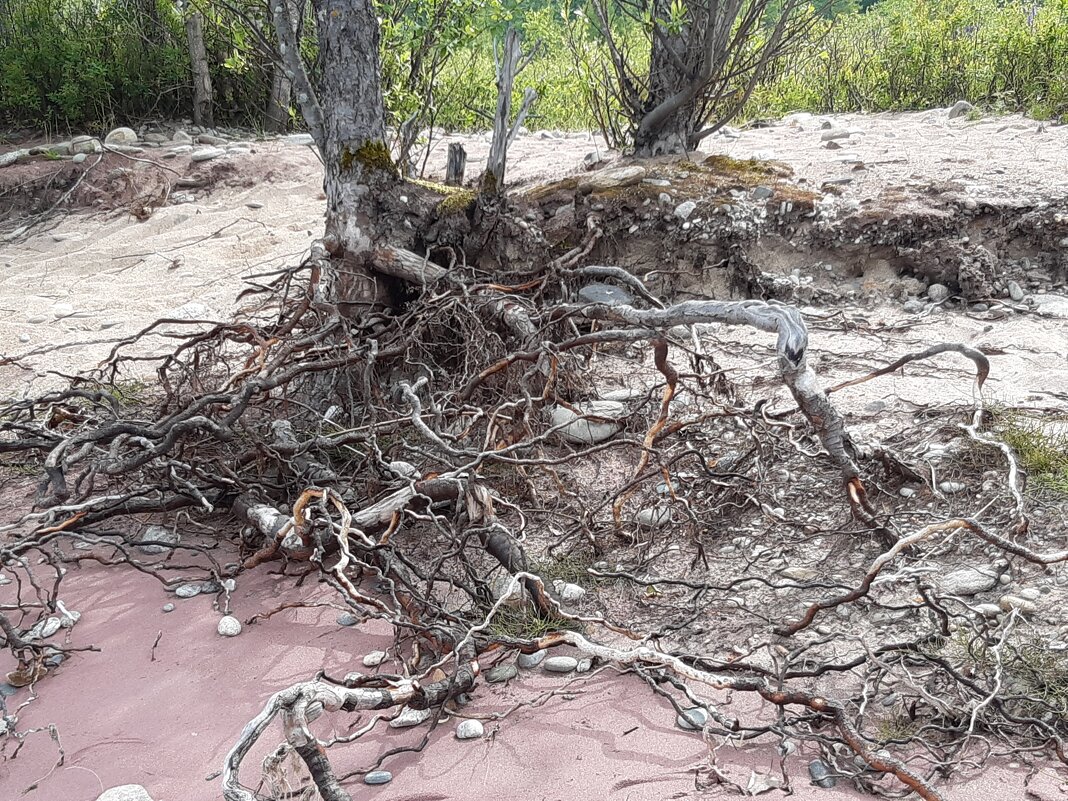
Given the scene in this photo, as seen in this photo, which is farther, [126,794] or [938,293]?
[938,293]

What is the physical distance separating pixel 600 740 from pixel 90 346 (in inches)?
151

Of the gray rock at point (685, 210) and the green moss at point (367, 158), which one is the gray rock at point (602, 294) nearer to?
the gray rock at point (685, 210)

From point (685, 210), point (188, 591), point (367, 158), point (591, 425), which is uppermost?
point (367, 158)

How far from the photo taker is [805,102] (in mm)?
8281

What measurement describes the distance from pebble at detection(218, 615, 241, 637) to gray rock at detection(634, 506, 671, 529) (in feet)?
4.18

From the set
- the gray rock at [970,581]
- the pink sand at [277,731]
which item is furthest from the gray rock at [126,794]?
the gray rock at [970,581]

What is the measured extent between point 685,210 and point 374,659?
2767 millimetres

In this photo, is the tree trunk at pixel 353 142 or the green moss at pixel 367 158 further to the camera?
the green moss at pixel 367 158

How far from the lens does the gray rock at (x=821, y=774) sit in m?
1.79

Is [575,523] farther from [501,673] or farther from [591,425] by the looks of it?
[501,673]

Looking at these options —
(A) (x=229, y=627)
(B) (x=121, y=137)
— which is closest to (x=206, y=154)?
(B) (x=121, y=137)

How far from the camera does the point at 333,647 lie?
251 cm

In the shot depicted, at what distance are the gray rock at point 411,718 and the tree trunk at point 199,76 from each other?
7.54 meters

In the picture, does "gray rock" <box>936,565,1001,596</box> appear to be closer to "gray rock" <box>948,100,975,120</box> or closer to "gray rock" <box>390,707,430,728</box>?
"gray rock" <box>390,707,430,728</box>
